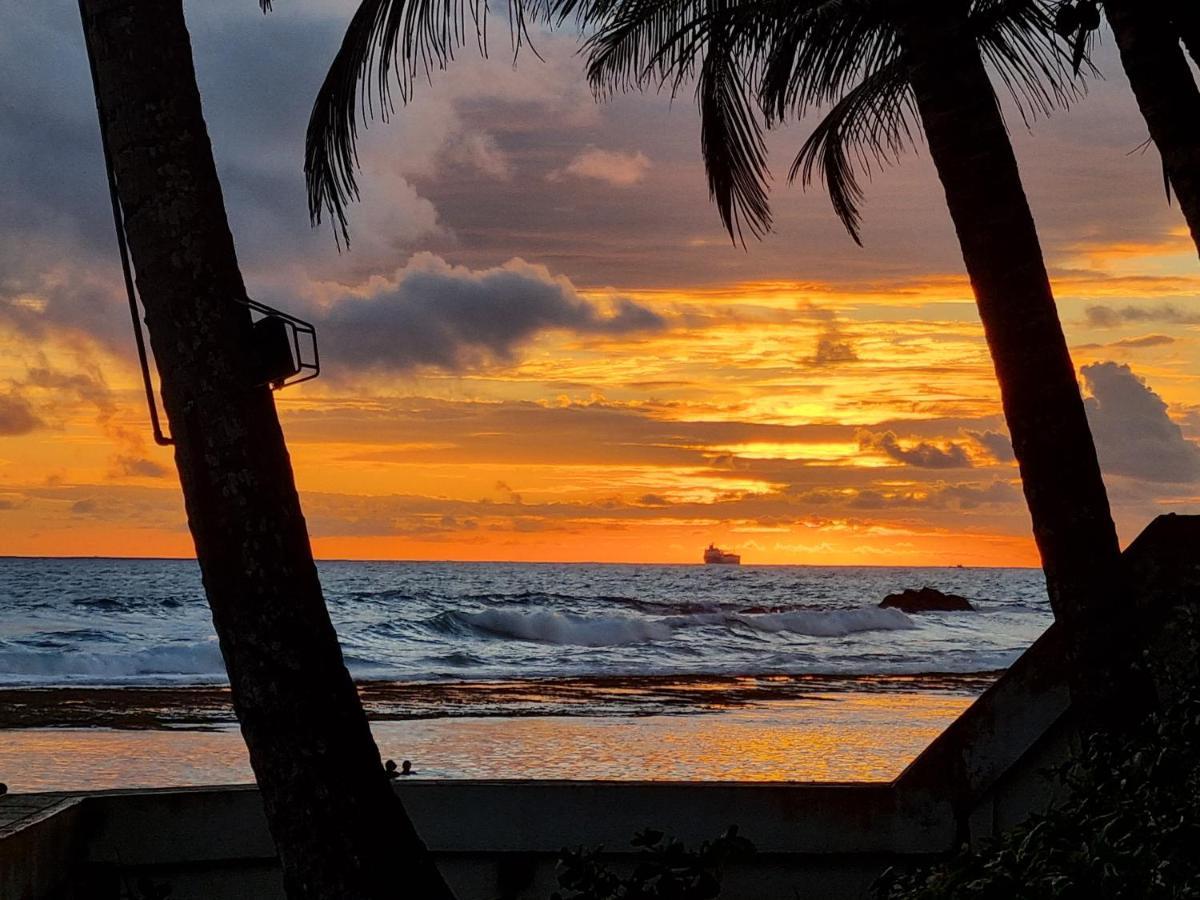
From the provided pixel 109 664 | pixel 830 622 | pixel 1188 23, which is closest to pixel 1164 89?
pixel 1188 23

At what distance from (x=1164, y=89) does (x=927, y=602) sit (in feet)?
176

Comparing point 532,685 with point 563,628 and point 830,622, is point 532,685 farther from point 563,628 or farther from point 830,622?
point 830,622

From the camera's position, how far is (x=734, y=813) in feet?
13.8

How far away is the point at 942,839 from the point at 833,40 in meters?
4.37

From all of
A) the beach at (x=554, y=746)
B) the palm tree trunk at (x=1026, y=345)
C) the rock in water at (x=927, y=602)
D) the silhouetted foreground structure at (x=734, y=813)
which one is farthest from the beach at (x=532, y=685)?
the palm tree trunk at (x=1026, y=345)

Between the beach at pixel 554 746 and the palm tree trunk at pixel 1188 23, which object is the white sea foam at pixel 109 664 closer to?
the beach at pixel 554 746

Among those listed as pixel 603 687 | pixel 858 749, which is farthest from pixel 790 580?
pixel 858 749

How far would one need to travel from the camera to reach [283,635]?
10.2ft

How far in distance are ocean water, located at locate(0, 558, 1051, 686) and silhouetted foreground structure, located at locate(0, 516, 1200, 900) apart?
19.3 meters

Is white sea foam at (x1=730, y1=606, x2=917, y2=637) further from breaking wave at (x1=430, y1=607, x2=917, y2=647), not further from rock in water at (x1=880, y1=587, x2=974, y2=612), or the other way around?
rock in water at (x1=880, y1=587, x2=974, y2=612)

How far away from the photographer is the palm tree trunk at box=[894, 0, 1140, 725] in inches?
158

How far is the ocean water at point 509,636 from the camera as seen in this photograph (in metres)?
25.2

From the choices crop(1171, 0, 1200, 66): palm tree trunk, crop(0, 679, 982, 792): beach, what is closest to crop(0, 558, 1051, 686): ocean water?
crop(0, 679, 982, 792): beach

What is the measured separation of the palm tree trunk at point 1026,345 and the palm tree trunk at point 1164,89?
89 cm
